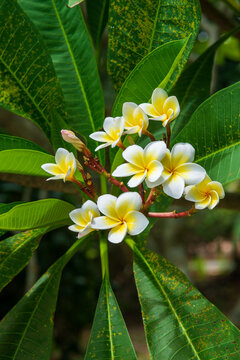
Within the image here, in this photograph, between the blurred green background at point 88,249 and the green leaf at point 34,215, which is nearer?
the green leaf at point 34,215

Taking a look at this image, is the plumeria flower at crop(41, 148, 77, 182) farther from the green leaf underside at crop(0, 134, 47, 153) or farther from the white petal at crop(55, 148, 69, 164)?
the green leaf underside at crop(0, 134, 47, 153)

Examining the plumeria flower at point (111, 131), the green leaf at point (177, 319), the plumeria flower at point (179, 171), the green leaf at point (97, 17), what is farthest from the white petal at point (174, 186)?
the green leaf at point (97, 17)

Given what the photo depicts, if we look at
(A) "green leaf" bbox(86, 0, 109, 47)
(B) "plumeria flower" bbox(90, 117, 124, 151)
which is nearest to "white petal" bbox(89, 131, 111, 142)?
(B) "plumeria flower" bbox(90, 117, 124, 151)

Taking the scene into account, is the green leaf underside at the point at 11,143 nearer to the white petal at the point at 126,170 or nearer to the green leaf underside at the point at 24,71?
the green leaf underside at the point at 24,71

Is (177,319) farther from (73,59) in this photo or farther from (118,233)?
(73,59)

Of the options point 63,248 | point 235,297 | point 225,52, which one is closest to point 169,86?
point 225,52
